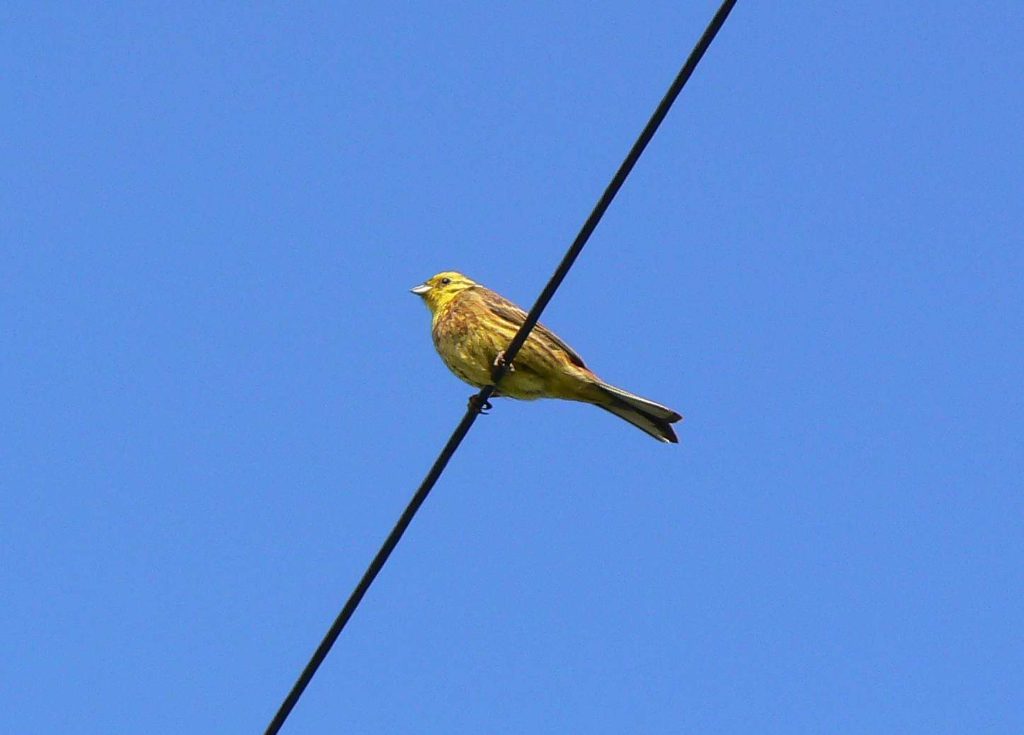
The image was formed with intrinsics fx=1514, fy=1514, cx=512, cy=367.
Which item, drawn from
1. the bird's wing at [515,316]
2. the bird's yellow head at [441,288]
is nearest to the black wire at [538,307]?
the bird's wing at [515,316]

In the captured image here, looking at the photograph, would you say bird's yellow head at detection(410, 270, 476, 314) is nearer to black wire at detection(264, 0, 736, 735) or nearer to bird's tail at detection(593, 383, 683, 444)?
bird's tail at detection(593, 383, 683, 444)

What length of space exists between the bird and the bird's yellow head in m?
0.47

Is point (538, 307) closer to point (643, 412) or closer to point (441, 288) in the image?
point (643, 412)

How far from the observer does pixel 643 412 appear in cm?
787

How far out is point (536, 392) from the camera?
801cm

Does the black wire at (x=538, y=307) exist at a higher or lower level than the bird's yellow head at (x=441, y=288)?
lower

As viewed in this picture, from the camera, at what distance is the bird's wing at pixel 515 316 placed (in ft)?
26.3

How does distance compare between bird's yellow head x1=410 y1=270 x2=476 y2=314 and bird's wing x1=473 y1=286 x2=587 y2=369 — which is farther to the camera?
bird's yellow head x1=410 y1=270 x2=476 y2=314

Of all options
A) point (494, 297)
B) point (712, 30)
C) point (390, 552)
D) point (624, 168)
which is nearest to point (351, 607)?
point (390, 552)

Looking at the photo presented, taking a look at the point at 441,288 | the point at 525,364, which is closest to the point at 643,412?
the point at 525,364

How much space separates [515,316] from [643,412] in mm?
947

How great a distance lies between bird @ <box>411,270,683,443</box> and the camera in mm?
7871

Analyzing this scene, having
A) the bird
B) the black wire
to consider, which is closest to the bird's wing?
the bird

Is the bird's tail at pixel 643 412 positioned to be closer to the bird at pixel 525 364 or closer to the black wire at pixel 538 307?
the bird at pixel 525 364
